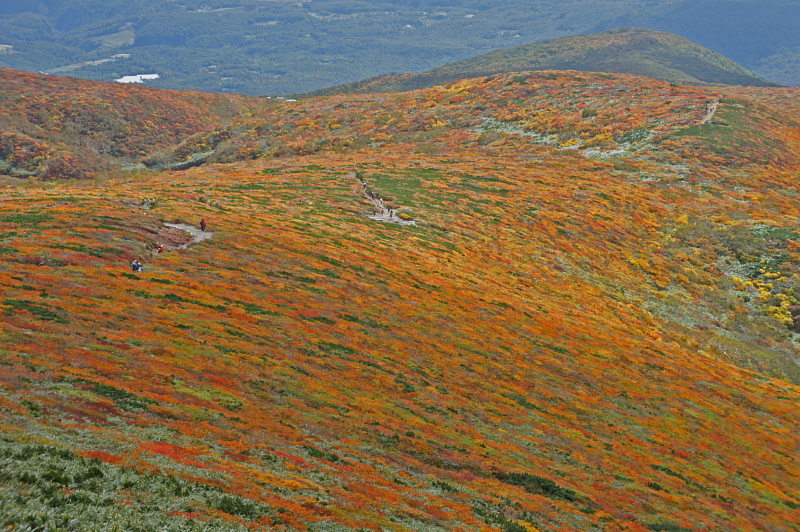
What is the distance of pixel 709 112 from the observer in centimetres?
12475

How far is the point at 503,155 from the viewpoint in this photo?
357 ft

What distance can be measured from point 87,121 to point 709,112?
15801cm

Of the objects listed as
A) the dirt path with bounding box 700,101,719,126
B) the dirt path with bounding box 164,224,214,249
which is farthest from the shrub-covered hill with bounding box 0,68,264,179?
the dirt path with bounding box 700,101,719,126

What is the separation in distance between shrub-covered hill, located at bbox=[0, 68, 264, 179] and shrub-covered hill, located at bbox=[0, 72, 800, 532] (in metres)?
54.8

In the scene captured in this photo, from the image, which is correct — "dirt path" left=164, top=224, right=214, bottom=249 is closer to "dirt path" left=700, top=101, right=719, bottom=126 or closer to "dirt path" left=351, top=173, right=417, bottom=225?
"dirt path" left=351, top=173, right=417, bottom=225

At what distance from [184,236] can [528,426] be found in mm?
32076

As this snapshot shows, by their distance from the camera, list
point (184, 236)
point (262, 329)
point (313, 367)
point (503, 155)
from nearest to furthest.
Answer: point (313, 367) → point (262, 329) → point (184, 236) → point (503, 155)

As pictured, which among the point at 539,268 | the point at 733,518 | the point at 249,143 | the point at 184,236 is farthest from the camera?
the point at 249,143

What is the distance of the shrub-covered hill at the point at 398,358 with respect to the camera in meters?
17.1

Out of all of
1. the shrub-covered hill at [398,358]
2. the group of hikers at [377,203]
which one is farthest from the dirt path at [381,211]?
the shrub-covered hill at [398,358]

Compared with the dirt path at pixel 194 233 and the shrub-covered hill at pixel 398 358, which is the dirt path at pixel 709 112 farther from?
the dirt path at pixel 194 233

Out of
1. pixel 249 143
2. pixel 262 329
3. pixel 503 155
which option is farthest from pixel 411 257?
pixel 249 143

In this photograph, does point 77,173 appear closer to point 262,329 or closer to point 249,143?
point 249,143

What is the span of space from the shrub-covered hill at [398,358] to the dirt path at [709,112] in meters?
39.2
